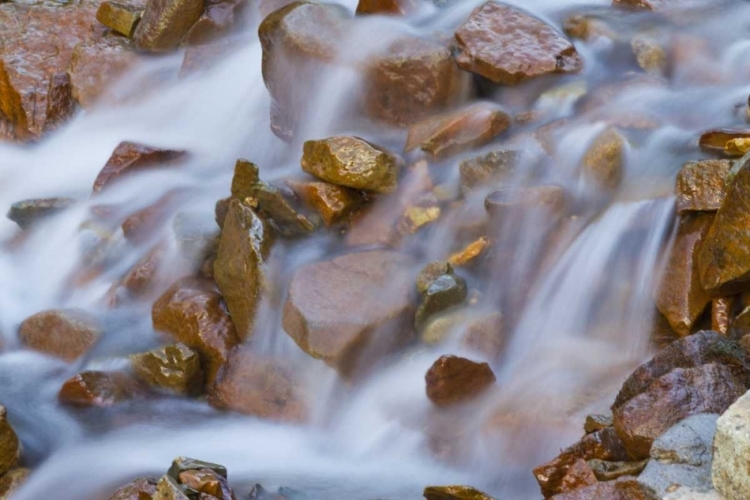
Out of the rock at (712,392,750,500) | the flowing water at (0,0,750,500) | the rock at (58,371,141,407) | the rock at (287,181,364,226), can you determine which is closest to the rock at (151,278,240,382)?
the flowing water at (0,0,750,500)

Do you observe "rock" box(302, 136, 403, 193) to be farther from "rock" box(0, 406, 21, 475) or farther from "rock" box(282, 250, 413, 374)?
"rock" box(0, 406, 21, 475)

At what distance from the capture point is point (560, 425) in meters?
4.08

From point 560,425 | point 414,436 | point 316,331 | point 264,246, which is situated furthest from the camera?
point 264,246

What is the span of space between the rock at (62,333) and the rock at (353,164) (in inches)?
68.8

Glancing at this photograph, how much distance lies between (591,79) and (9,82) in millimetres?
5588

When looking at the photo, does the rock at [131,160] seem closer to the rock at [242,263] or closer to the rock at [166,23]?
the rock at [166,23]

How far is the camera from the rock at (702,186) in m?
4.48

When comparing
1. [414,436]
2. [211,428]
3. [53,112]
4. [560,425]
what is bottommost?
[53,112]

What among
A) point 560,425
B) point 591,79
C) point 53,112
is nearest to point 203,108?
point 53,112

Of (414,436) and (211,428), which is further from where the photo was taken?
(211,428)

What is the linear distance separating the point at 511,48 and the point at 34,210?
393 cm

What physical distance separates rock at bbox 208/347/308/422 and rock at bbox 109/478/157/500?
1.19 m

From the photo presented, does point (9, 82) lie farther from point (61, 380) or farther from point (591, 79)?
point (591, 79)

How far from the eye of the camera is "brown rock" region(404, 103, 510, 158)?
5.96 m
